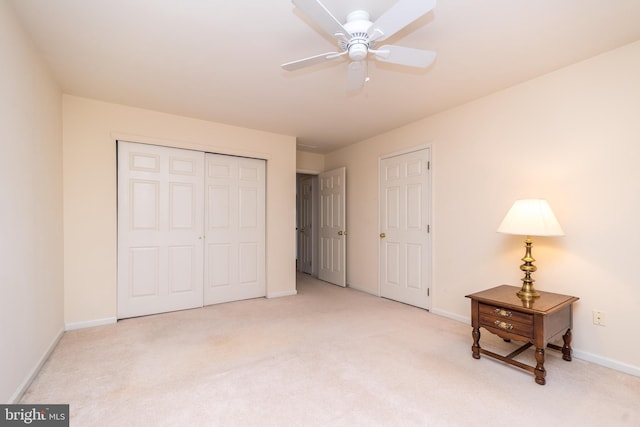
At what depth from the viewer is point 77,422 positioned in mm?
1670

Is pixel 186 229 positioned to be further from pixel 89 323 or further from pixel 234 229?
pixel 89 323

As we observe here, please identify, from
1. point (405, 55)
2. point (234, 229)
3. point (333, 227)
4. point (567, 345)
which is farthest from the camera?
point (333, 227)

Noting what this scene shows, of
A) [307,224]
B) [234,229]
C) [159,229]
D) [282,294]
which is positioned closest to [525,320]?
[282,294]

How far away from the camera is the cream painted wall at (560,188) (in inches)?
88.9

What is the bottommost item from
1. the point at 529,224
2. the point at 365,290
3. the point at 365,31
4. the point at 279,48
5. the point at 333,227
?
the point at 365,290

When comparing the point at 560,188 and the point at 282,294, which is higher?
the point at 560,188

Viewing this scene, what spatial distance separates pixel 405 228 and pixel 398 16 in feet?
9.38

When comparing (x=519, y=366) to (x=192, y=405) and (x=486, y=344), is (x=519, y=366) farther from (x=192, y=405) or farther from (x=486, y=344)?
(x=192, y=405)

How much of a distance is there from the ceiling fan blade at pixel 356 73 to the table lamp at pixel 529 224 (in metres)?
1.59

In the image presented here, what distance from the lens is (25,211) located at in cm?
207

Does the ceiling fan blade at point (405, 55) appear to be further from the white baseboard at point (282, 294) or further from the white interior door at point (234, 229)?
the white baseboard at point (282, 294)

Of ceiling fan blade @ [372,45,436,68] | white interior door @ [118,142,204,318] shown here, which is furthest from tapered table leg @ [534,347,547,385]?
white interior door @ [118,142,204,318]

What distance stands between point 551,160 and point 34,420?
13.3 ft

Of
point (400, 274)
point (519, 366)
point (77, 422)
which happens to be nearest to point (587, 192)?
point (519, 366)
